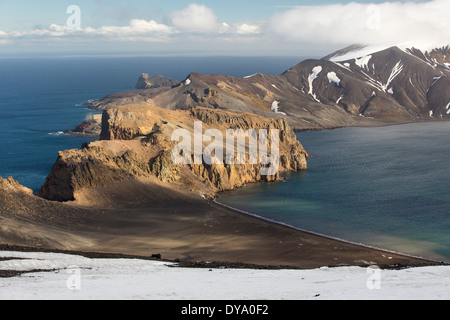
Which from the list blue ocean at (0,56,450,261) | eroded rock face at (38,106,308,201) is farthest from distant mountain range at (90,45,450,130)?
eroded rock face at (38,106,308,201)

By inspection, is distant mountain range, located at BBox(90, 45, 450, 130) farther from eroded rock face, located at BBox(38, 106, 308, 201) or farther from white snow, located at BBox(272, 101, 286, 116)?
eroded rock face, located at BBox(38, 106, 308, 201)

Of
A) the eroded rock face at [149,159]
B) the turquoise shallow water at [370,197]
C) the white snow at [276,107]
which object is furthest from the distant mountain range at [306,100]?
the turquoise shallow water at [370,197]

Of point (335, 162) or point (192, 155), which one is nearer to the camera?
point (192, 155)

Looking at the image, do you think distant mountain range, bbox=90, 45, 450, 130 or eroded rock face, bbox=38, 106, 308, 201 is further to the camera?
distant mountain range, bbox=90, 45, 450, 130

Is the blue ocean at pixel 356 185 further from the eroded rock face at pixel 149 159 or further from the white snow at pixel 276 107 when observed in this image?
the white snow at pixel 276 107
